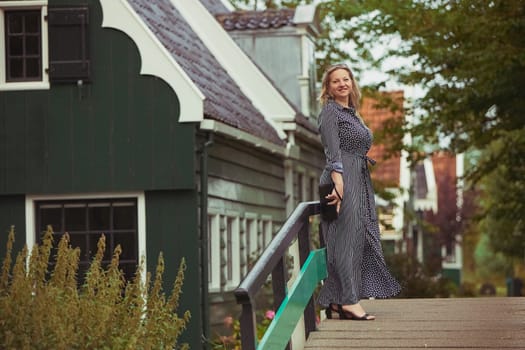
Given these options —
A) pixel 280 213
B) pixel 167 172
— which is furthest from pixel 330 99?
pixel 280 213

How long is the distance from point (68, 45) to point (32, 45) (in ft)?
1.78

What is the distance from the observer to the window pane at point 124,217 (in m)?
19.5

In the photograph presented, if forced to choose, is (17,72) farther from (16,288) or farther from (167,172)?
(16,288)

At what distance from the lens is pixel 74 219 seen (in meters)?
19.6

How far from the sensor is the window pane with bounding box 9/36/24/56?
1958cm

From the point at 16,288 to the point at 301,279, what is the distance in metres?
2.23

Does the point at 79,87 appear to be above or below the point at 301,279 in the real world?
above

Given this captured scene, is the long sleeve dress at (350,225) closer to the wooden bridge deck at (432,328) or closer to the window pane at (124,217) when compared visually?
the wooden bridge deck at (432,328)

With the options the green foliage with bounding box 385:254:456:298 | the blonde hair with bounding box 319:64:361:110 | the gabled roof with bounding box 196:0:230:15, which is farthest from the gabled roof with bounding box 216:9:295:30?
the blonde hair with bounding box 319:64:361:110

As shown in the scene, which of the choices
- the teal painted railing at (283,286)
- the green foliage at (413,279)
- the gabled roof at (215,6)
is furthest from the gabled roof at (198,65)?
the teal painted railing at (283,286)

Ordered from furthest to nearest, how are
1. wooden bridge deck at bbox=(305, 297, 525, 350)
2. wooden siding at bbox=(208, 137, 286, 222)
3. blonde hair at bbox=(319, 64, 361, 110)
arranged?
wooden siding at bbox=(208, 137, 286, 222) → blonde hair at bbox=(319, 64, 361, 110) → wooden bridge deck at bbox=(305, 297, 525, 350)

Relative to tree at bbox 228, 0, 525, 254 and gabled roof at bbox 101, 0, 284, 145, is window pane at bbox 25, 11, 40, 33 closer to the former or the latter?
gabled roof at bbox 101, 0, 284, 145

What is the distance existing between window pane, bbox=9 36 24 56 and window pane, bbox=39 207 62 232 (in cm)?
200

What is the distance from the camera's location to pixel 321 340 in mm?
10258
